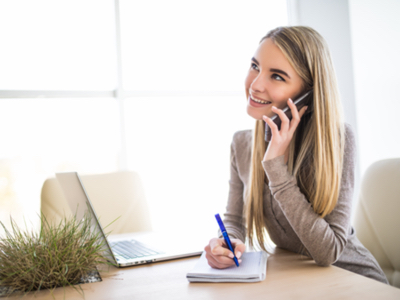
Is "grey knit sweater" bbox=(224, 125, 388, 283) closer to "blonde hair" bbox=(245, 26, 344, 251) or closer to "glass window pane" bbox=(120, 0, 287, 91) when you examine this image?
"blonde hair" bbox=(245, 26, 344, 251)

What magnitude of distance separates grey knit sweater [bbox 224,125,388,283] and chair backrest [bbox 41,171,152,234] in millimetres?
636

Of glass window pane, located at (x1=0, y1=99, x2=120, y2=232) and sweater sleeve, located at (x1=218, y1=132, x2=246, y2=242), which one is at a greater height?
glass window pane, located at (x1=0, y1=99, x2=120, y2=232)

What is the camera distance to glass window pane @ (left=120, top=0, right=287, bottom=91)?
2916 mm

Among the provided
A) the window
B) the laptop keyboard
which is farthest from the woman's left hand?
the window

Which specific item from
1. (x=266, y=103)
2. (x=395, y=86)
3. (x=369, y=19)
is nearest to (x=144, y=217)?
(x=266, y=103)

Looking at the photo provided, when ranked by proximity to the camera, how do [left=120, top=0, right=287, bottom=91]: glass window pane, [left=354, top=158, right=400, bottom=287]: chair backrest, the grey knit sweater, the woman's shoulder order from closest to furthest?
the grey knit sweater → [left=354, top=158, right=400, bottom=287]: chair backrest → the woman's shoulder → [left=120, top=0, right=287, bottom=91]: glass window pane

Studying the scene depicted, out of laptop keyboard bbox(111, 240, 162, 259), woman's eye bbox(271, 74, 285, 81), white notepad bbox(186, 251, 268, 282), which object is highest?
woman's eye bbox(271, 74, 285, 81)

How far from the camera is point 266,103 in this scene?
128cm

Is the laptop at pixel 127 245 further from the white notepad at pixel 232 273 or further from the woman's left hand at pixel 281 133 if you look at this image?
the woman's left hand at pixel 281 133

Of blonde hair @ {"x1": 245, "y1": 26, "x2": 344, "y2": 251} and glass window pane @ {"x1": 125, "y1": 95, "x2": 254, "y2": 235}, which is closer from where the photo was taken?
blonde hair @ {"x1": 245, "y1": 26, "x2": 344, "y2": 251}

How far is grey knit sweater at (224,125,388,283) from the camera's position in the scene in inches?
Answer: 41.1

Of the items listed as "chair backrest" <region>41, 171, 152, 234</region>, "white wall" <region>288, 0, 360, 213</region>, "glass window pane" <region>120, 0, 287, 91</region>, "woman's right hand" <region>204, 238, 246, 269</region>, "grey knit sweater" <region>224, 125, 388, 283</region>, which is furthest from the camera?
"white wall" <region>288, 0, 360, 213</region>

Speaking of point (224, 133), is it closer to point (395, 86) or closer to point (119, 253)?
point (395, 86)

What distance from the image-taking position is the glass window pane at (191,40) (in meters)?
2.92
